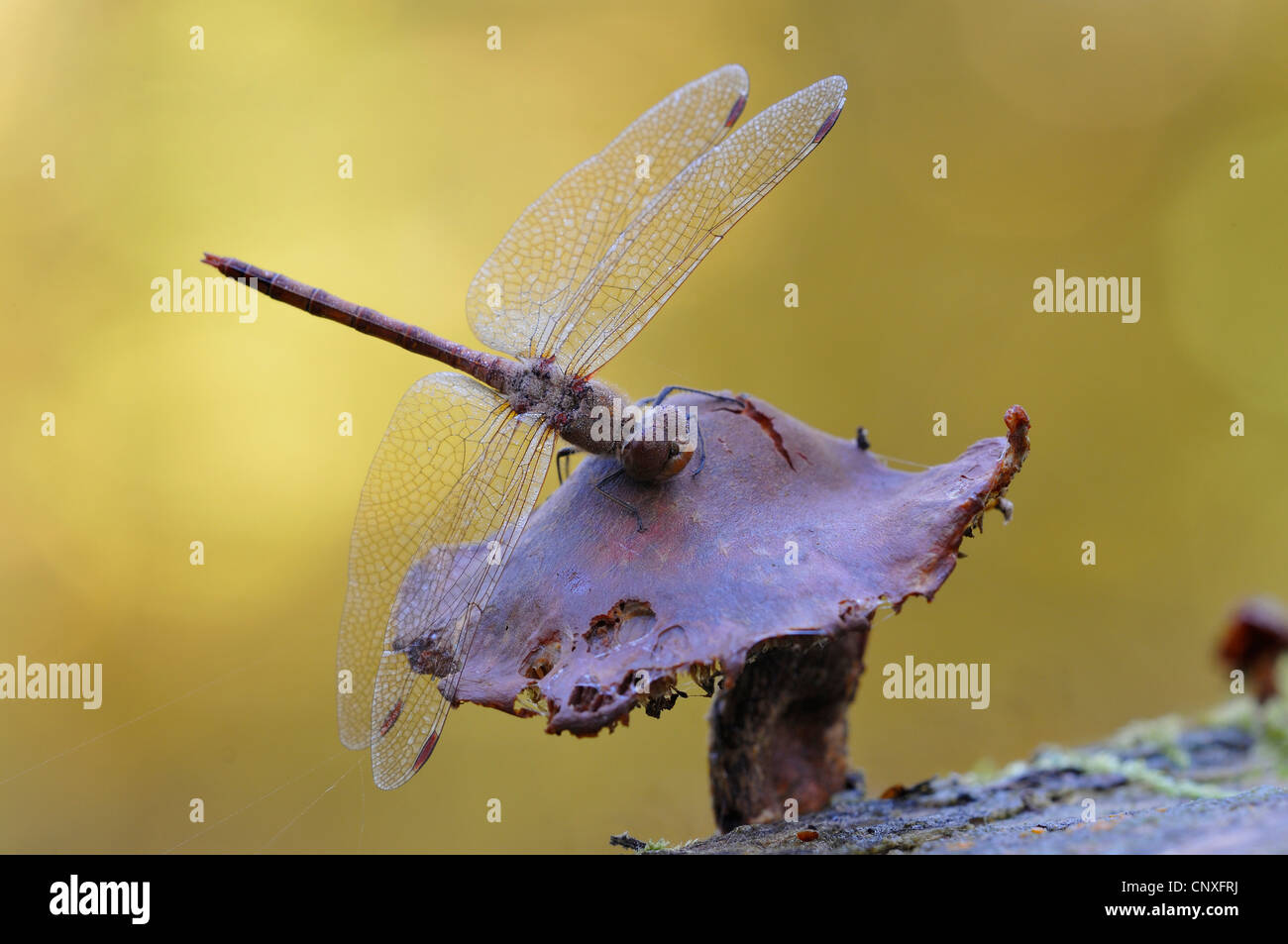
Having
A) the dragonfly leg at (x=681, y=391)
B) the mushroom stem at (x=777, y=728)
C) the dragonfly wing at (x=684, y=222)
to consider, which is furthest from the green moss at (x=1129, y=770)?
the dragonfly wing at (x=684, y=222)

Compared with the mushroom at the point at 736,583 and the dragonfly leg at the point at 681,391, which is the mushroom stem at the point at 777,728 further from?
the dragonfly leg at the point at 681,391

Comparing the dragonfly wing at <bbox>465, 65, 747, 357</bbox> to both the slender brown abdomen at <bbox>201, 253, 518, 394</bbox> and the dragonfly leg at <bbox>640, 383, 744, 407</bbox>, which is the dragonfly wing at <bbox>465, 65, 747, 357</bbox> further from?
the dragonfly leg at <bbox>640, 383, 744, 407</bbox>

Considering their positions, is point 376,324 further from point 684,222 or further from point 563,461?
point 684,222

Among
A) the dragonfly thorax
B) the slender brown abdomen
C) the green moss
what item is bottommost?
the green moss

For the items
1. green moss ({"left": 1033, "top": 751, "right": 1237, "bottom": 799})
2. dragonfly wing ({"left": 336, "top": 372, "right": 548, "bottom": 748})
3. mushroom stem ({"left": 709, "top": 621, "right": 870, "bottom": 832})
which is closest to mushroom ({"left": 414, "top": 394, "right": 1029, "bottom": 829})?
mushroom stem ({"left": 709, "top": 621, "right": 870, "bottom": 832})

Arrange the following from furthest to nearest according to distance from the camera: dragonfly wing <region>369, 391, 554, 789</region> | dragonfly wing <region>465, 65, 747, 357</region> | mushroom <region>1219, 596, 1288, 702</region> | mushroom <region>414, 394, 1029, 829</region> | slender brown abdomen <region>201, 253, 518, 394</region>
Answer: mushroom <region>1219, 596, 1288, 702</region> < dragonfly wing <region>465, 65, 747, 357</region> < slender brown abdomen <region>201, 253, 518, 394</region> < dragonfly wing <region>369, 391, 554, 789</region> < mushroom <region>414, 394, 1029, 829</region>

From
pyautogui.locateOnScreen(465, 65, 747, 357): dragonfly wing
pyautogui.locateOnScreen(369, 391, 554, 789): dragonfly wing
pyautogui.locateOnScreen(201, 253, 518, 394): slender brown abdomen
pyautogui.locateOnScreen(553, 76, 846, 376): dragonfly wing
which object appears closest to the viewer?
pyautogui.locateOnScreen(369, 391, 554, 789): dragonfly wing

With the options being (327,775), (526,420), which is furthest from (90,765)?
(526,420)
